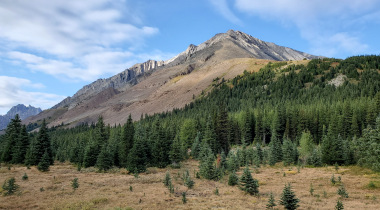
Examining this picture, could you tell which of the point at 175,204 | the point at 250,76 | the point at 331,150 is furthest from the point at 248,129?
the point at 250,76

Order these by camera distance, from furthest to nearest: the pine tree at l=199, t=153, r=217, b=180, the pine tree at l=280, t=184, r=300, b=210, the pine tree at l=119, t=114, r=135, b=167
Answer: the pine tree at l=119, t=114, r=135, b=167 < the pine tree at l=199, t=153, r=217, b=180 < the pine tree at l=280, t=184, r=300, b=210

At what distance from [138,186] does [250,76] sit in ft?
592

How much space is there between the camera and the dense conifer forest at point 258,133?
1795 inches

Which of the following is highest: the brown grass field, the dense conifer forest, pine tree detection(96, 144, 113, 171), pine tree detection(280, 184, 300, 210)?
the dense conifer forest

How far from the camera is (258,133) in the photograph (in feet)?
319

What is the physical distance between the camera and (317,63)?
17475 centimetres

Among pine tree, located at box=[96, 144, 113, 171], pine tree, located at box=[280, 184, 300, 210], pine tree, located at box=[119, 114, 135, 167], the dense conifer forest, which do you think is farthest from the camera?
pine tree, located at box=[119, 114, 135, 167]

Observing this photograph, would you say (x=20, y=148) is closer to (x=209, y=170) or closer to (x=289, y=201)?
(x=209, y=170)

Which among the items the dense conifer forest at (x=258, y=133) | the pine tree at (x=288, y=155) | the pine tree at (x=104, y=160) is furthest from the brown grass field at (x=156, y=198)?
the pine tree at (x=288, y=155)

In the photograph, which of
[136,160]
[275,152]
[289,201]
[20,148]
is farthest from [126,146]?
[289,201]

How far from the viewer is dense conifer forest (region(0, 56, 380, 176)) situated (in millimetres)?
45594

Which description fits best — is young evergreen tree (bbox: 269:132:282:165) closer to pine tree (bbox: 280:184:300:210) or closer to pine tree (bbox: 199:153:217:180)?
pine tree (bbox: 199:153:217:180)

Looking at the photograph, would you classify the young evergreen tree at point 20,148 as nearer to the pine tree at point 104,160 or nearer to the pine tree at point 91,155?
the pine tree at point 91,155

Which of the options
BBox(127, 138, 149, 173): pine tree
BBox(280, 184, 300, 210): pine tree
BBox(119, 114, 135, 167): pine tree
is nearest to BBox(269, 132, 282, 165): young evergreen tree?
BBox(127, 138, 149, 173): pine tree
